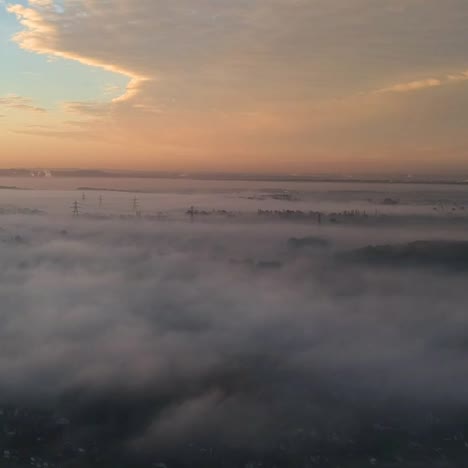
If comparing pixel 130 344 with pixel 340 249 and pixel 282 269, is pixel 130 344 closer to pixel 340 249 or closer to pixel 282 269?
pixel 282 269

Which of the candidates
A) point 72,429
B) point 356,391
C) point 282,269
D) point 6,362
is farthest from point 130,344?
point 282,269

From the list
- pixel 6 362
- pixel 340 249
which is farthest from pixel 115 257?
pixel 6 362

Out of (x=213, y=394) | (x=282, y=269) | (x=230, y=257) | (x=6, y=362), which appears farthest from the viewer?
(x=230, y=257)

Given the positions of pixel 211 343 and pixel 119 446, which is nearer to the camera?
pixel 119 446

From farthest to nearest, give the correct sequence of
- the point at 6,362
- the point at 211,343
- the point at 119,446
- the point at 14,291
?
the point at 14,291
the point at 211,343
the point at 6,362
the point at 119,446

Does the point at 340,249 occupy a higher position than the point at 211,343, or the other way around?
the point at 340,249

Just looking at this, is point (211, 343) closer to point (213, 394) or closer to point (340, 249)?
point (213, 394)
